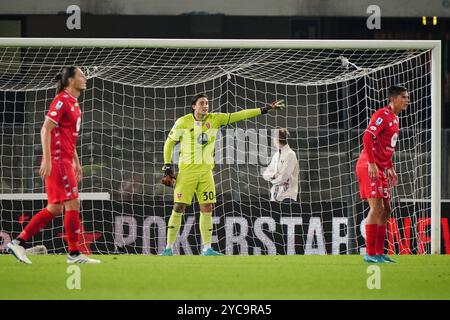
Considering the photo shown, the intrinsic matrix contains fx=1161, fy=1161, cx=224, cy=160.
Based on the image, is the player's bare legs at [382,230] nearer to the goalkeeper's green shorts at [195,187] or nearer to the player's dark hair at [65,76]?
the goalkeeper's green shorts at [195,187]

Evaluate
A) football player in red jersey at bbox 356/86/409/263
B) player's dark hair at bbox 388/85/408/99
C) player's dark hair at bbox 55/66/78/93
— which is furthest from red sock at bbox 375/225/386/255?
player's dark hair at bbox 55/66/78/93

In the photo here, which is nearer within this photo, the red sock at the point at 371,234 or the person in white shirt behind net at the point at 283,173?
the red sock at the point at 371,234

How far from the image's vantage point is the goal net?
37.8 ft

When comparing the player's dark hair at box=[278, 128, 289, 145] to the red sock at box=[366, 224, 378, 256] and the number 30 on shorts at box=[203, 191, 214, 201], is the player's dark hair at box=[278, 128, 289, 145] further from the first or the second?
the red sock at box=[366, 224, 378, 256]

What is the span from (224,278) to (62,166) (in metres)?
1.49

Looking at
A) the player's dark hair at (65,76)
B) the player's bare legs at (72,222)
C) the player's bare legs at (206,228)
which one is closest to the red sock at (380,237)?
the player's bare legs at (206,228)

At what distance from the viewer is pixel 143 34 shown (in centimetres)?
1409

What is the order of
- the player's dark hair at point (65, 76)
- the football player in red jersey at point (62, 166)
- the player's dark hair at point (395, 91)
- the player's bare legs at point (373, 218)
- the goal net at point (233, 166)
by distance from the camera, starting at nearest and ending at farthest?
the football player in red jersey at point (62, 166), the player's dark hair at point (65, 76), the player's bare legs at point (373, 218), the player's dark hair at point (395, 91), the goal net at point (233, 166)

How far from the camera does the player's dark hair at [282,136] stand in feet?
38.7

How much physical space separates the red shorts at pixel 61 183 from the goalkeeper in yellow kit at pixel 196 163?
6.04 feet

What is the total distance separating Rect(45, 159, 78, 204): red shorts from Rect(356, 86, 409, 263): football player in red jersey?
86.7 inches

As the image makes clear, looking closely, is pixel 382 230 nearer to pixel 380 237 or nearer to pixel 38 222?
pixel 380 237

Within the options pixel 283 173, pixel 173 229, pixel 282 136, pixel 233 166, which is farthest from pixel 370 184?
pixel 233 166

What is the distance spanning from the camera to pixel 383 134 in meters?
8.95
